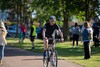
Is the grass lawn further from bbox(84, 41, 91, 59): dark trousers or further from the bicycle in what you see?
the bicycle

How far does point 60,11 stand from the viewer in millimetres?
41906

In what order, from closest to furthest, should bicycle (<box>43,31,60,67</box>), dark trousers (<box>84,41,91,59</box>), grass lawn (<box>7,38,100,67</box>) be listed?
1. bicycle (<box>43,31,60,67</box>)
2. grass lawn (<box>7,38,100,67</box>)
3. dark trousers (<box>84,41,91,59</box>)

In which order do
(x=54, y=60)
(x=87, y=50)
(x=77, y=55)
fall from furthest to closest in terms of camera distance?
(x=77, y=55)
(x=87, y=50)
(x=54, y=60)

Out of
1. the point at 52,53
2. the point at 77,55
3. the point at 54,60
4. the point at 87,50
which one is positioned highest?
the point at 52,53

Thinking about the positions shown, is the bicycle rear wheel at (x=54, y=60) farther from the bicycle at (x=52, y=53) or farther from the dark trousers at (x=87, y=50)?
the dark trousers at (x=87, y=50)

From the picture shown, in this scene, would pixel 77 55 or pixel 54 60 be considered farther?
pixel 77 55

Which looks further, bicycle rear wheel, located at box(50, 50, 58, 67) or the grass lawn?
the grass lawn

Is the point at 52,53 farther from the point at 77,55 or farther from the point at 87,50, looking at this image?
the point at 77,55

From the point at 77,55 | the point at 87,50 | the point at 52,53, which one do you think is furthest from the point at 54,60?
the point at 77,55

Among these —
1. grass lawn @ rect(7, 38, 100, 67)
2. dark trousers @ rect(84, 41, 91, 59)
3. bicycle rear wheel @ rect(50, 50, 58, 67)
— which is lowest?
grass lawn @ rect(7, 38, 100, 67)

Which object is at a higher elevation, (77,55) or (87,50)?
(87,50)

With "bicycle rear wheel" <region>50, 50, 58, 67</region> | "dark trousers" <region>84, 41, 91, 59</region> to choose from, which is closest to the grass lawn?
"dark trousers" <region>84, 41, 91, 59</region>

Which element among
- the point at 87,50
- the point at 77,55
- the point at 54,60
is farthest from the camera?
the point at 77,55

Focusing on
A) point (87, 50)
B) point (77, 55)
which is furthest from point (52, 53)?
point (77, 55)
